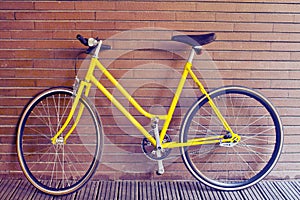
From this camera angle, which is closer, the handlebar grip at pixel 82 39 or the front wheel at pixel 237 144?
the handlebar grip at pixel 82 39

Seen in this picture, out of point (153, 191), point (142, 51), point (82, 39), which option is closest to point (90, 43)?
point (82, 39)

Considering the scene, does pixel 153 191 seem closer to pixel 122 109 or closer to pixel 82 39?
pixel 122 109

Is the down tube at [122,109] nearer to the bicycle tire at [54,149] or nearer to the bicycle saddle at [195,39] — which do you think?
the bicycle tire at [54,149]

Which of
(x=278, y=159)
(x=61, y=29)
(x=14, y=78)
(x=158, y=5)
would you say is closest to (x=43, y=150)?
(x=14, y=78)

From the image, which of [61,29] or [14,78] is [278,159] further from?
[14,78]

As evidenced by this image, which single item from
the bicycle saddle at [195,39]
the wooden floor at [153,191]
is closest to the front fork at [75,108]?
the wooden floor at [153,191]

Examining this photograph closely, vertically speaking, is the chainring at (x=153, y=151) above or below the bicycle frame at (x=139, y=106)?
below

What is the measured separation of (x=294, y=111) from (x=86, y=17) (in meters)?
1.67

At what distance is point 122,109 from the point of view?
259 centimetres

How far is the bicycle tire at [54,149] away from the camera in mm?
2605

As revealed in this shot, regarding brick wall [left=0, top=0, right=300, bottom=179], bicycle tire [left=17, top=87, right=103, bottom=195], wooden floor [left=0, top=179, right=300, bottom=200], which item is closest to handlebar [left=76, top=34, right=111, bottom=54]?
brick wall [left=0, top=0, right=300, bottom=179]

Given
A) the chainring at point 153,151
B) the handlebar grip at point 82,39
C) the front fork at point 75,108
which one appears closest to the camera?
the handlebar grip at point 82,39

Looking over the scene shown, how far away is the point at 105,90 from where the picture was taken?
2.56 meters

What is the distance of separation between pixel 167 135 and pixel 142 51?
2.04 feet
